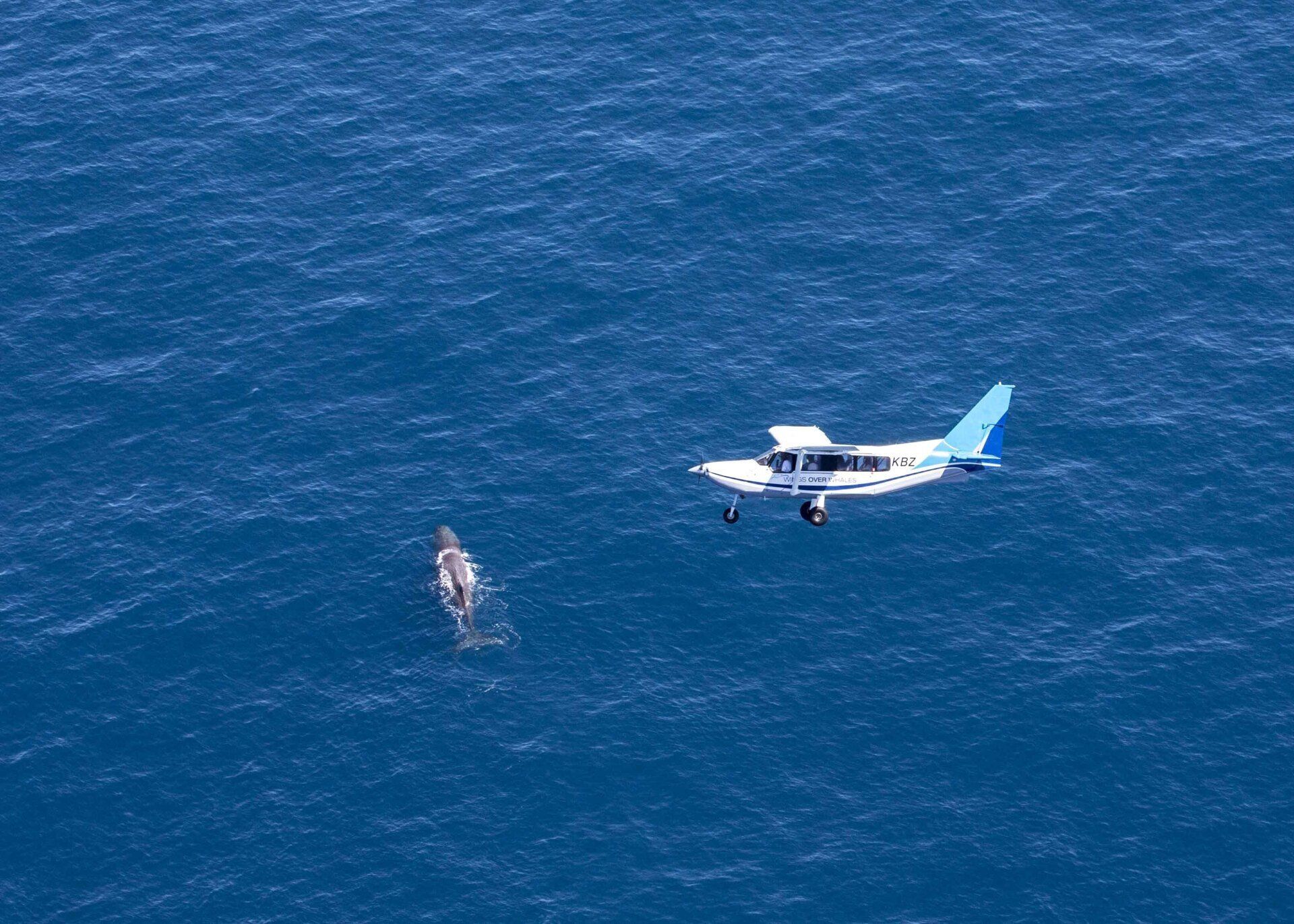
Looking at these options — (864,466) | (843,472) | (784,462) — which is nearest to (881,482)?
(864,466)

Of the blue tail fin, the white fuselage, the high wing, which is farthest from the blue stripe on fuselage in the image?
the high wing

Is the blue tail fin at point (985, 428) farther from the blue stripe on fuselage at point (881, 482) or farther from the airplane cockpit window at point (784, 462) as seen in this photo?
the airplane cockpit window at point (784, 462)

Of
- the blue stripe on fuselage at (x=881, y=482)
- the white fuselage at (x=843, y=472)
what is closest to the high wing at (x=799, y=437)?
the white fuselage at (x=843, y=472)

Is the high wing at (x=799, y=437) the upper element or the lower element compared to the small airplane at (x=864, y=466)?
upper

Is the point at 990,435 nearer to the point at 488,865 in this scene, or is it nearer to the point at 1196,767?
the point at 1196,767

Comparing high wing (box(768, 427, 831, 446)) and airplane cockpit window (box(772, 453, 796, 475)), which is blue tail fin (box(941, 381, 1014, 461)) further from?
airplane cockpit window (box(772, 453, 796, 475))

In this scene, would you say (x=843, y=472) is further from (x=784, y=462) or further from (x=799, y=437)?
(x=799, y=437)
